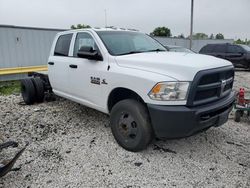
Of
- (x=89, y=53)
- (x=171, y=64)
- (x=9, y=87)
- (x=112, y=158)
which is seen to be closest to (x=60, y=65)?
(x=89, y=53)

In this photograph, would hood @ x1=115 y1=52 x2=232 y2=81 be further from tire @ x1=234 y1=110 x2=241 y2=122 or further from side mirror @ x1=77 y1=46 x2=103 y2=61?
tire @ x1=234 y1=110 x2=241 y2=122

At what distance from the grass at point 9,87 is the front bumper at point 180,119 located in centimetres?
674

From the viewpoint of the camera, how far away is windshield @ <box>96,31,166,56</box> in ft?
13.2

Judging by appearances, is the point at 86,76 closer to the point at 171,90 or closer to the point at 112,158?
the point at 112,158

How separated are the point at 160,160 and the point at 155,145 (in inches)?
17.9

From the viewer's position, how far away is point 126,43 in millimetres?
4293

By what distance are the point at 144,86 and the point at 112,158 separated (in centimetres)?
121

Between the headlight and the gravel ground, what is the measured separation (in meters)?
1.01

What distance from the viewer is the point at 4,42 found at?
34.4 feet

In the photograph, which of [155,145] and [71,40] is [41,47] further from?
[155,145]

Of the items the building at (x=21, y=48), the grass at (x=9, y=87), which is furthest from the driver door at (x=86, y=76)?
the building at (x=21, y=48)

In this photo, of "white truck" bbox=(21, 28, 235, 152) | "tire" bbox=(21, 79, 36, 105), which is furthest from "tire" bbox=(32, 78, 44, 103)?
"white truck" bbox=(21, 28, 235, 152)

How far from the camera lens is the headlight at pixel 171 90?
9.77 feet

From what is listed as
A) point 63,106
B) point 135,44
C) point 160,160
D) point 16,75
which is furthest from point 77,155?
point 16,75
